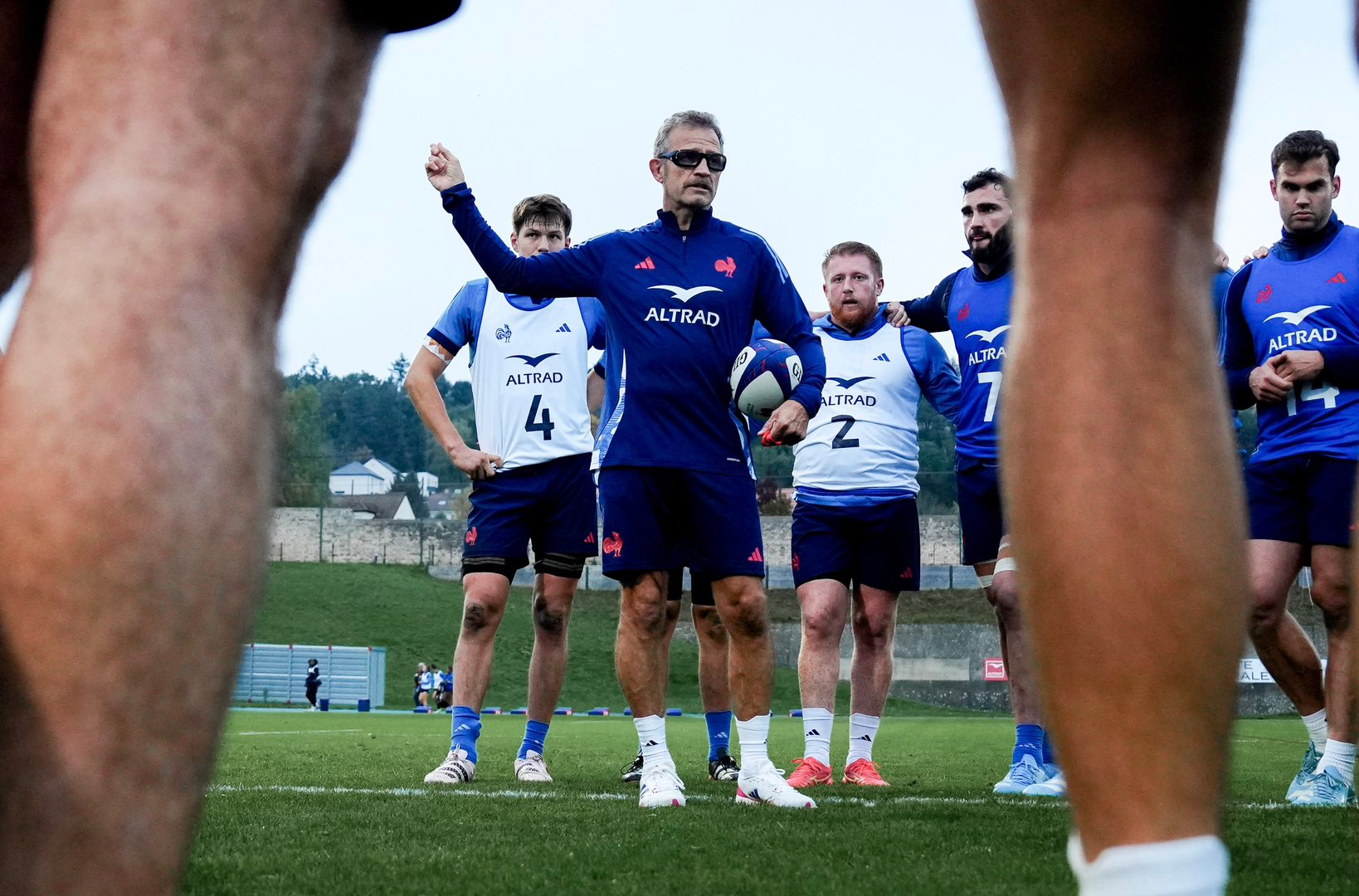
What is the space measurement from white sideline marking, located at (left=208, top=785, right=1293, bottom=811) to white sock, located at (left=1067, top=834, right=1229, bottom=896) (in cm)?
407

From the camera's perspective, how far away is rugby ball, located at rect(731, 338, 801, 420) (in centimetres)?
561

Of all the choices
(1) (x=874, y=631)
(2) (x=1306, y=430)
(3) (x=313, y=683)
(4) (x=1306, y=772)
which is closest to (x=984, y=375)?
(1) (x=874, y=631)

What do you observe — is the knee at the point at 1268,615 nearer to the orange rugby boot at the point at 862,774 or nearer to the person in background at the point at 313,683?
the orange rugby boot at the point at 862,774

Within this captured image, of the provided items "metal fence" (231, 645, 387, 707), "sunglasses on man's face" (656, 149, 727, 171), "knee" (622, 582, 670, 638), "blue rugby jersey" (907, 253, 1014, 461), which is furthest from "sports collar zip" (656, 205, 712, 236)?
"metal fence" (231, 645, 387, 707)

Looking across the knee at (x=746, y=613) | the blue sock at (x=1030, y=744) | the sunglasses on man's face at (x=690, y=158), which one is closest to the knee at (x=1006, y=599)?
the blue sock at (x=1030, y=744)

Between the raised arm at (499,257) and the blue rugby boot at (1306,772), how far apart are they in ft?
11.7

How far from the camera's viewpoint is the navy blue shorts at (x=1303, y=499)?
587 cm

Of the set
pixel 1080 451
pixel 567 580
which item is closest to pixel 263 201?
pixel 1080 451

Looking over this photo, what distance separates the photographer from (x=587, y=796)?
5512 mm

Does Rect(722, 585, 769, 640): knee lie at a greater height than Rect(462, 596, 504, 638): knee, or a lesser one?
greater

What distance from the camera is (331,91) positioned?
1.04 m

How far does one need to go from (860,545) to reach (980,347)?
1.31 meters

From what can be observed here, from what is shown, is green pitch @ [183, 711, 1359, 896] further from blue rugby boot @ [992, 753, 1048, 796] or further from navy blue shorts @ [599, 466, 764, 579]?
navy blue shorts @ [599, 466, 764, 579]

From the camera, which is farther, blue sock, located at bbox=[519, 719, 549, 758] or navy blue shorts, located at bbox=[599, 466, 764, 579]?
blue sock, located at bbox=[519, 719, 549, 758]
